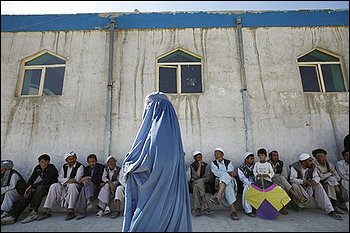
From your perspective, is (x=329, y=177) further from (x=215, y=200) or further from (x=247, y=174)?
(x=215, y=200)

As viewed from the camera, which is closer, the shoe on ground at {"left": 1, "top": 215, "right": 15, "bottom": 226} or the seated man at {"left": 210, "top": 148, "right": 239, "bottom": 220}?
the shoe on ground at {"left": 1, "top": 215, "right": 15, "bottom": 226}

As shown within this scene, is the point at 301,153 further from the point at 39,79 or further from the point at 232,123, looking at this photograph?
the point at 39,79

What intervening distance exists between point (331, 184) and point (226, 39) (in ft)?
11.5

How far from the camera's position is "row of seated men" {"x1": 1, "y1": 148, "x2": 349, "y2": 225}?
4.37 meters

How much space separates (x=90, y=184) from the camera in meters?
4.61

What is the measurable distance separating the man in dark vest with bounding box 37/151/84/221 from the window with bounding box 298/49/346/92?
475cm

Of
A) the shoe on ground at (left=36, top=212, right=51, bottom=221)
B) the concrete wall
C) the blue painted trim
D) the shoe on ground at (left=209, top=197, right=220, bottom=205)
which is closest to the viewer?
the shoe on ground at (left=36, top=212, right=51, bottom=221)

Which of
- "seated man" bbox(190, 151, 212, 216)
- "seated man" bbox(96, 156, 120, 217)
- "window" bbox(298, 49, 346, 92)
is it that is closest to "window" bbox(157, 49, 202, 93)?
"seated man" bbox(190, 151, 212, 216)

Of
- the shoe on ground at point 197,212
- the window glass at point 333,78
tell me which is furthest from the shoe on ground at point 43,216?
the window glass at point 333,78

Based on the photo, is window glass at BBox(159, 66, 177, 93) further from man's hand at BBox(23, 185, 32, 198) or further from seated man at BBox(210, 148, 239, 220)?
man's hand at BBox(23, 185, 32, 198)

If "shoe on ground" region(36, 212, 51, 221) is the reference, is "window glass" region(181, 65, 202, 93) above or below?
above

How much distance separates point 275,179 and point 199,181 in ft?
4.11

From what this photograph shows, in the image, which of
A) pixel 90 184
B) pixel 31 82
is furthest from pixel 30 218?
pixel 31 82

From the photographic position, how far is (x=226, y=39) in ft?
20.1
